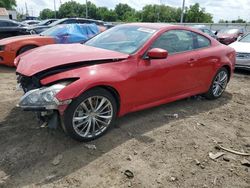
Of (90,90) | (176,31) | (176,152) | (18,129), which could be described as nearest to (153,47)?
(176,31)

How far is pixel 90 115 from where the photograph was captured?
3.60 m

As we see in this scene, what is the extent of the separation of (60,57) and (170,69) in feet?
5.87

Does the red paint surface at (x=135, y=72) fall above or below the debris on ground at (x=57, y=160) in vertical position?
above

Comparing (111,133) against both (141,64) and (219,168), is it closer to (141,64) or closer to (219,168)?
(141,64)

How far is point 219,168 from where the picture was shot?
3.27 meters

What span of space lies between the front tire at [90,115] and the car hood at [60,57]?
0.48 meters

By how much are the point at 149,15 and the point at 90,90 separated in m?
83.4

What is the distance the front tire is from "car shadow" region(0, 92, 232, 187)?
14 cm

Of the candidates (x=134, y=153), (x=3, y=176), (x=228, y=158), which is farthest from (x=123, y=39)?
(x=3, y=176)

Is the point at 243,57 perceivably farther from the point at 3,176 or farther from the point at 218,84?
the point at 3,176

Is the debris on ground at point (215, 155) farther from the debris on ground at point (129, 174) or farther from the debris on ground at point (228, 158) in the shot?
the debris on ground at point (129, 174)

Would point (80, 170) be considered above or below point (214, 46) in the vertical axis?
below

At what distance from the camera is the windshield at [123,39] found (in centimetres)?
418

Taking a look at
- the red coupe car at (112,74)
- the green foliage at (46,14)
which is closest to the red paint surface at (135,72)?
the red coupe car at (112,74)
